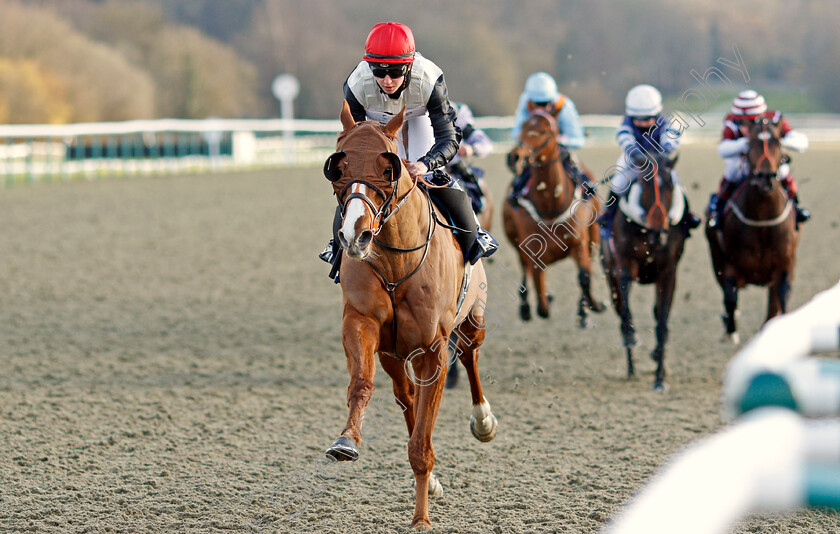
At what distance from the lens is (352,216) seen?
10.7ft

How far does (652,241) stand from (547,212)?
50.1 inches

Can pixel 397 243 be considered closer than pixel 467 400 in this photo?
Yes

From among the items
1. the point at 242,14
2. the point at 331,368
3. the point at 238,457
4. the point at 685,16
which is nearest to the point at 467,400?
the point at 331,368

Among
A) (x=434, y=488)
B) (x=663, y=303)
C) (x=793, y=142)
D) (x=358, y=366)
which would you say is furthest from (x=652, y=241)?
(x=358, y=366)

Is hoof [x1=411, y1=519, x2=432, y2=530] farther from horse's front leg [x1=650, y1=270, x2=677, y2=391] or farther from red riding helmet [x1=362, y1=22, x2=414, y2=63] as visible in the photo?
horse's front leg [x1=650, y1=270, x2=677, y2=391]

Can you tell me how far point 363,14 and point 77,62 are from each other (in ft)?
64.6

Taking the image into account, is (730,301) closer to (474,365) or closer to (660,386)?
(660,386)

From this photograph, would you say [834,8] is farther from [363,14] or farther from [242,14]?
[242,14]

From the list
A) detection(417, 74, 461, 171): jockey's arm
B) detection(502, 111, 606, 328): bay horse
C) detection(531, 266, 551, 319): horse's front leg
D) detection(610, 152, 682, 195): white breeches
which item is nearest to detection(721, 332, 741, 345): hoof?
detection(502, 111, 606, 328): bay horse

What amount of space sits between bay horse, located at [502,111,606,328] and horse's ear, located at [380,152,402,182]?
3907mm

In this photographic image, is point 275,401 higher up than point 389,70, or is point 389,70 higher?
point 389,70

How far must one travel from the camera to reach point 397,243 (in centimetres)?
371

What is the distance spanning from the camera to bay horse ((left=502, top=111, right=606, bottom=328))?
24.1 ft

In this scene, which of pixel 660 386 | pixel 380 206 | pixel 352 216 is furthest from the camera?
pixel 660 386
